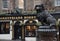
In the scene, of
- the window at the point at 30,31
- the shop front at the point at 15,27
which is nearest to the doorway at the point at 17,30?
the shop front at the point at 15,27

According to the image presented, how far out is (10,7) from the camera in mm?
28438

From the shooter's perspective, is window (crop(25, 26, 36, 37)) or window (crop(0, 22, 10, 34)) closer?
window (crop(25, 26, 36, 37))

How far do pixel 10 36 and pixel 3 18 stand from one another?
2.16m

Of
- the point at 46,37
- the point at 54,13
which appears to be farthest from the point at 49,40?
the point at 54,13

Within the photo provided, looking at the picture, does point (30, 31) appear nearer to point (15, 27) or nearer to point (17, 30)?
point (17, 30)

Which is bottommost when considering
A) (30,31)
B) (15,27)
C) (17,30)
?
(30,31)

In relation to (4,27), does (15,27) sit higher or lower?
higher

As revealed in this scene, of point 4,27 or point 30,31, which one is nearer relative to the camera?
point 30,31

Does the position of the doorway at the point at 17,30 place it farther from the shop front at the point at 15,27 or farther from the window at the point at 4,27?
the window at the point at 4,27

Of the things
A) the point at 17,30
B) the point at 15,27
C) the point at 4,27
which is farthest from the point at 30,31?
the point at 4,27

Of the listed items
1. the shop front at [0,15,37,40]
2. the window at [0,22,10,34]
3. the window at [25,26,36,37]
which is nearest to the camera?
the shop front at [0,15,37,40]

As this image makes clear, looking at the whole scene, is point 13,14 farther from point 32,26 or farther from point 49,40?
point 49,40

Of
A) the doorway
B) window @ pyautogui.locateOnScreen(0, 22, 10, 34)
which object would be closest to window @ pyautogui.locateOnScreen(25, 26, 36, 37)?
the doorway

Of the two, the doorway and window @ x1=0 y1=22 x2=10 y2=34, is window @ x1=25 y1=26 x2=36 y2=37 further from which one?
window @ x1=0 y1=22 x2=10 y2=34
